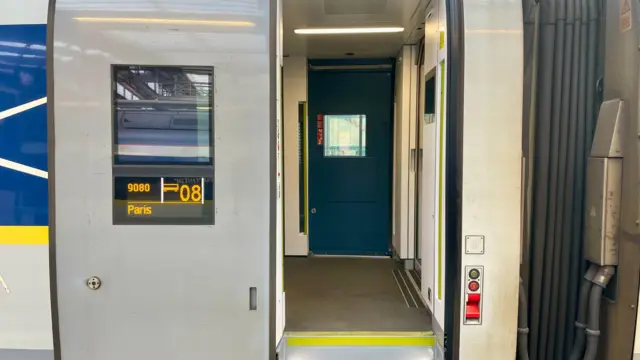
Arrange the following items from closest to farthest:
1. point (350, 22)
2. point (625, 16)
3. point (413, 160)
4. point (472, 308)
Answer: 1. point (625, 16)
2. point (472, 308)
3. point (350, 22)
4. point (413, 160)

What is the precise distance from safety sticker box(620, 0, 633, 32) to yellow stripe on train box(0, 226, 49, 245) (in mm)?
2966

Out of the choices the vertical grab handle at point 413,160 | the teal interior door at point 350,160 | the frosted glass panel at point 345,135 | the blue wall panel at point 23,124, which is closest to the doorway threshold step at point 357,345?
the blue wall panel at point 23,124

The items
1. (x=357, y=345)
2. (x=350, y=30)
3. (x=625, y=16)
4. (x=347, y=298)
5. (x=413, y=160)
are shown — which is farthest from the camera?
(x=413, y=160)

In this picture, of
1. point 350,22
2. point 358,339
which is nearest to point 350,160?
point 350,22

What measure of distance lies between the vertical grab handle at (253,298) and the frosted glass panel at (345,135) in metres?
2.74

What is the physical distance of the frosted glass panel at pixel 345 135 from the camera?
15.3 feet

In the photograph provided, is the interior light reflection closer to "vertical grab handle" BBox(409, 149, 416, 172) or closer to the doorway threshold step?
the doorway threshold step

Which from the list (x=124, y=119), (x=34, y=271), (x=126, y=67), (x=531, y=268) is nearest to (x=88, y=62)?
(x=126, y=67)

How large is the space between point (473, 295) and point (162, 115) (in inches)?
70.4

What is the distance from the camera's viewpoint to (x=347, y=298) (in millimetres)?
3213

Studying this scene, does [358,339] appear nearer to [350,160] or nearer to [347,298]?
[347,298]

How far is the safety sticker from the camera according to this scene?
6.61 feet

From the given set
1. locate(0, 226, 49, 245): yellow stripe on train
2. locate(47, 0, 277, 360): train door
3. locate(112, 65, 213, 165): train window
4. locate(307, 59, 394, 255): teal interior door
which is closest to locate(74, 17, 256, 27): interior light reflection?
locate(47, 0, 277, 360): train door

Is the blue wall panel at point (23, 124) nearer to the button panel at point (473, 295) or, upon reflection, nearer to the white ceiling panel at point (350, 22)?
the white ceiling panel at point (350, 22)
